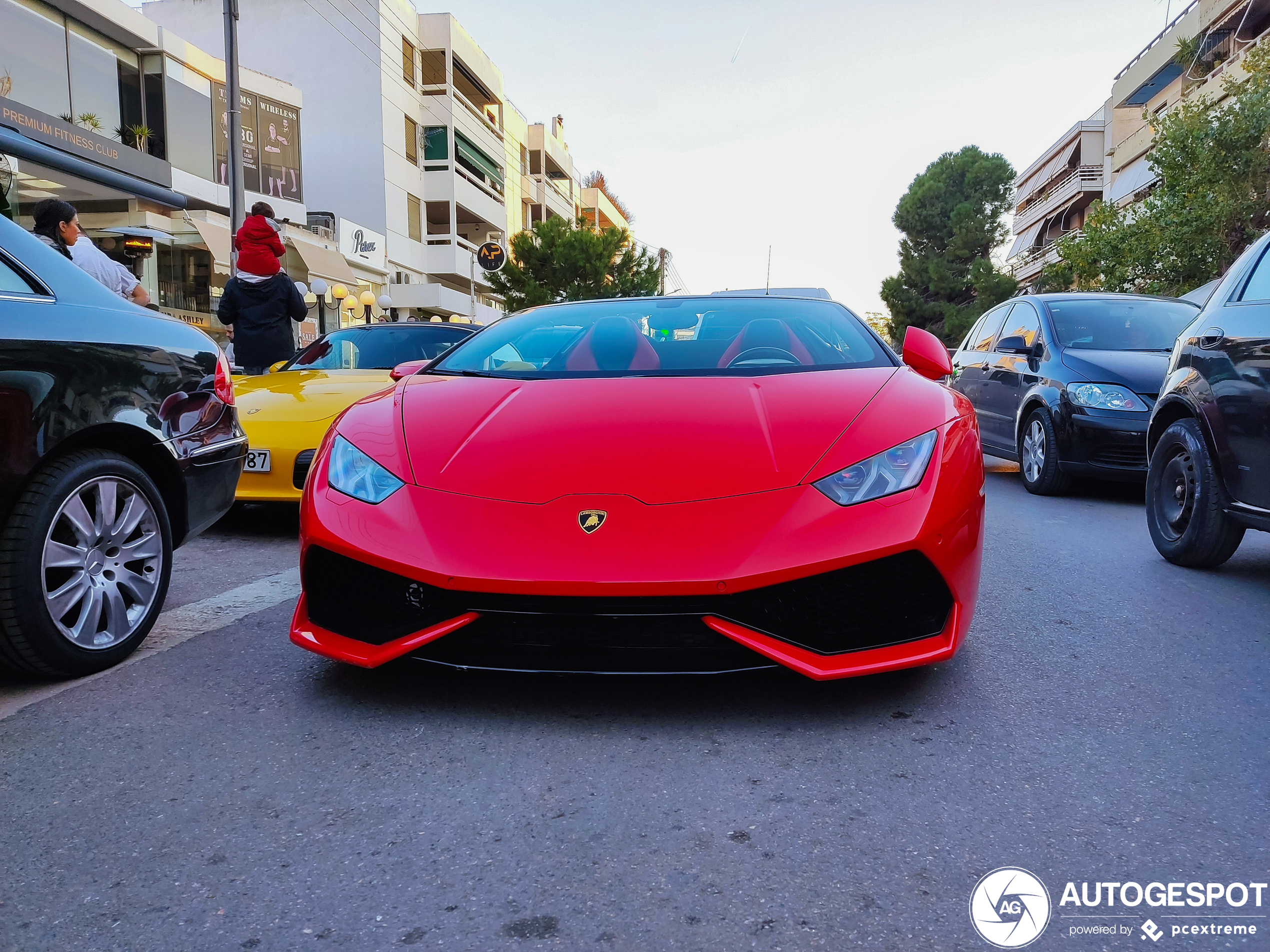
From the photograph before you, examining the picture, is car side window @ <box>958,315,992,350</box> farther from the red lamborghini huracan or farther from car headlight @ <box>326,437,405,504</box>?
car headlight @ <box>326,437,405,504</box>

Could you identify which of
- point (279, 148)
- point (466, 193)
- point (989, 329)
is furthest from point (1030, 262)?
point (989, 329)

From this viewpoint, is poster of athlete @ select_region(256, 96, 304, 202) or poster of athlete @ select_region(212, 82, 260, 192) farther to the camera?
poster of athlete @ select_region(256, 96, 304, 202)

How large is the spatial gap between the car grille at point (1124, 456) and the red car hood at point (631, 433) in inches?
163

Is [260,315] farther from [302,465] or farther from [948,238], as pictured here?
[948,238]

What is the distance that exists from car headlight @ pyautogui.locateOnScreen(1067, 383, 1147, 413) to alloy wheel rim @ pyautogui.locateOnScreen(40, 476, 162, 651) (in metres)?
5.83

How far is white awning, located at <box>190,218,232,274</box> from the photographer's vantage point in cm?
2184

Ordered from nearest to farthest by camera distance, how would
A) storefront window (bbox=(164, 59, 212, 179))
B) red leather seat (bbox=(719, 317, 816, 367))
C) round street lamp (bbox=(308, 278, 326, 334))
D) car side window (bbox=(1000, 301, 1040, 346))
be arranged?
red leather seat (bbox=(719, 317, 816, 367)), car side window (bbox=(1000, 301, 1040, 346)), storefront window (bbox=(164, 59, 212, 179)), round street lamp (bbox=(308, 278, 326, 334))

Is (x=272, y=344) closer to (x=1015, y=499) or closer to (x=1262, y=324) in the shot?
(x=1015, y=499)

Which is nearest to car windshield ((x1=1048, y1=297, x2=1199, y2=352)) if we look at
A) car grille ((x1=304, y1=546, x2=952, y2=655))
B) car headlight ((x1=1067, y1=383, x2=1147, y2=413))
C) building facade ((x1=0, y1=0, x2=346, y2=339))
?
car headlight ((x1=1067, y1=383, x2=1147, y2=413))

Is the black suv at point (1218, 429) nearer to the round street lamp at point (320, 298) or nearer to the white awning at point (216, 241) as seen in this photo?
the round street lamp at point (320, 298)

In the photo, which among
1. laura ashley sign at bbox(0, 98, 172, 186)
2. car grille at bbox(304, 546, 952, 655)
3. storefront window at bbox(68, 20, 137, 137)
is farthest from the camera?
storefront window at bbox(68, 20, 137, 137)

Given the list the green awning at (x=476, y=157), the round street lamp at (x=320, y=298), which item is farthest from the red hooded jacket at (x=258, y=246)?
the green awning at (x=476, y=157)

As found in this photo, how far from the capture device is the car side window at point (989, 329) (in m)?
8.93

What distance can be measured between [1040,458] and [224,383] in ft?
18.6
